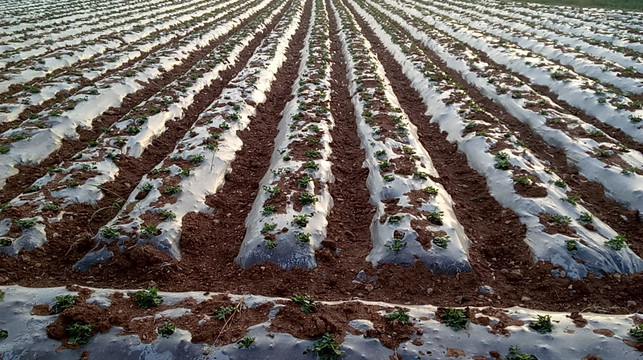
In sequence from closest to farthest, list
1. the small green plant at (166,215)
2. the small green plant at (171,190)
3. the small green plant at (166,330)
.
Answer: the small green plant at (166,330), the small green plant at (166,215), the small green plant at (171,190)

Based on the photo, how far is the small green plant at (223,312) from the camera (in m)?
6.22

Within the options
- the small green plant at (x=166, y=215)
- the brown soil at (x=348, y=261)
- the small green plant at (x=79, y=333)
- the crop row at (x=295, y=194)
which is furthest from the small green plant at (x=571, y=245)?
the small green plant at (x=79, y=333)

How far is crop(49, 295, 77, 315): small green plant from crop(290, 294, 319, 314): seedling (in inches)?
146

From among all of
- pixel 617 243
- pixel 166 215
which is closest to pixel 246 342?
pixel 166 215

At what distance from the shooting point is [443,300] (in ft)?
23.2

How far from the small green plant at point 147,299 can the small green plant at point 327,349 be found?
288cm

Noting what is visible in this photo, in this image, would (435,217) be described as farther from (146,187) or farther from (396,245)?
(146,187)

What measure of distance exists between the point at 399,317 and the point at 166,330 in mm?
3761

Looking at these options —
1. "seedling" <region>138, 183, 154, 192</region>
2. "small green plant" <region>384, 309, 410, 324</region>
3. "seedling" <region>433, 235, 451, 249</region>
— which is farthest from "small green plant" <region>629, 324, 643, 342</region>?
"seedling" <region>138, 183, 154, 192</region>

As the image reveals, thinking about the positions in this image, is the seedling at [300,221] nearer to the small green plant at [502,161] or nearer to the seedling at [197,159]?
the seedling at [197,159]

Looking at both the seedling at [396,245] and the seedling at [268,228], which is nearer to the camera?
the seedling at [396,245]

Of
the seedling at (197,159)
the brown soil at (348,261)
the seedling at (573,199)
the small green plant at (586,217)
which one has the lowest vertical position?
the brown soil at (348,261)

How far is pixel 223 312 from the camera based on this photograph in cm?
630

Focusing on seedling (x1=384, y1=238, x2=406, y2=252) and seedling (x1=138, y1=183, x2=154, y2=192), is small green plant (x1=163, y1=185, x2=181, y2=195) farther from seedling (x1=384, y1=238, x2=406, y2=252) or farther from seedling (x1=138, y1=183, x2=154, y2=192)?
seedling (x1=384, y1=238, x2=406, y2=252)
